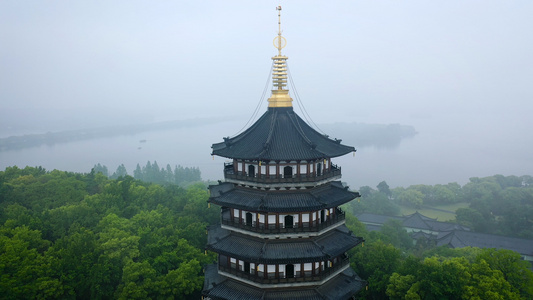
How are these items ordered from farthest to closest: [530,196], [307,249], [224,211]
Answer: [530,196], [224,211], [307,249]

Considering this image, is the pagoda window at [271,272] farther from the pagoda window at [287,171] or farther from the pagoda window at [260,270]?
the pagoda window at [287,171]

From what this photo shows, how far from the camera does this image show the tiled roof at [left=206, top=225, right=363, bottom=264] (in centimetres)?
2208

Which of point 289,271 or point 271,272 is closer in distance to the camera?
point 271,272

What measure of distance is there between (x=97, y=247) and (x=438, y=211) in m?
70.5

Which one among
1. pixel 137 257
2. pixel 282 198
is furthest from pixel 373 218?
pixel 282 198

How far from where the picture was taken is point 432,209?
86688 millimetres

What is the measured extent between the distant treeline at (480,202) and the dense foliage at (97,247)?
3609 cm

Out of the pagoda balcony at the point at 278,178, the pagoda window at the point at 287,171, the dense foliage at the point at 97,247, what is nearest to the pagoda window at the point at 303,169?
the pagoda balcony at the point at 278,178

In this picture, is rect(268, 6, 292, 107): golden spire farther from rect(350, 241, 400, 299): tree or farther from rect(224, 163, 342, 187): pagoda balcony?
rect(350, 241, 400, 299): tree

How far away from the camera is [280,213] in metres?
22.4

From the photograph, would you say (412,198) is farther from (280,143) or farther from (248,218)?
(280,143)

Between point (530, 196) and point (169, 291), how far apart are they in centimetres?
7897

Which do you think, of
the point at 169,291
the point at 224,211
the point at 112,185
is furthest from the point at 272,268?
the point at 112,185

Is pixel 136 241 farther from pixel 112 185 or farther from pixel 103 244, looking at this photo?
pixel 112 185
